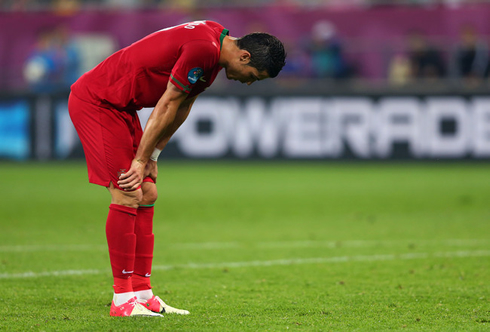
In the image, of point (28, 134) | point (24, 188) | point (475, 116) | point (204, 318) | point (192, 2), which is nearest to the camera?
point (204, 318)

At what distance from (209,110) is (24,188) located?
4.75m

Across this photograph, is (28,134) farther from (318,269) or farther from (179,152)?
(318,269)

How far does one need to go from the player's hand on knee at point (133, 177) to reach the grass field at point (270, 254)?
0.82 meters

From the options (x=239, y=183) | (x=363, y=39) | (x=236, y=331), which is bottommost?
(x=239, y=183)

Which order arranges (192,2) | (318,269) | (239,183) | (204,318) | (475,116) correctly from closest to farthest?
(204,318) < (318,269) < (239,183) < (475,116) < (192,2)

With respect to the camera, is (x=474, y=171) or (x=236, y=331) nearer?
(x=236, y=331)

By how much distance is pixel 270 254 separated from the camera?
7043 millimetres

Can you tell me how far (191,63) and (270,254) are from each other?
3.28 metres

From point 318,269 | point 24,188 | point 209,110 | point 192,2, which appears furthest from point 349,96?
point 318,269

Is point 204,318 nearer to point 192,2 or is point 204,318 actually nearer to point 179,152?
point 179,152

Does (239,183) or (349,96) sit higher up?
(349,96)

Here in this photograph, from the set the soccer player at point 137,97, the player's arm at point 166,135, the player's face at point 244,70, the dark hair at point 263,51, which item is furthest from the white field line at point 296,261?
the dark hair at point 263,51

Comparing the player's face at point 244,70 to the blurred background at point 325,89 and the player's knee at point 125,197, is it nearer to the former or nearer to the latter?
the player's knee at point 125,197

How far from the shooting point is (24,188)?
41.9ft
